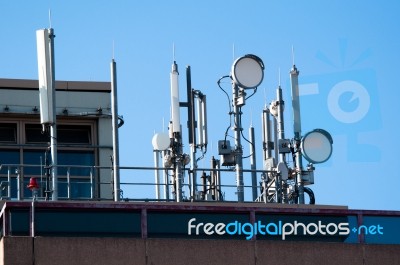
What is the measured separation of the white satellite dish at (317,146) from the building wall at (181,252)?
26.0 ft

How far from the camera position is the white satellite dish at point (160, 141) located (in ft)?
136

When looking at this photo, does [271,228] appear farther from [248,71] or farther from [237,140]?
[237,140]

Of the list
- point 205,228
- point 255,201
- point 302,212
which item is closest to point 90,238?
point 205,228

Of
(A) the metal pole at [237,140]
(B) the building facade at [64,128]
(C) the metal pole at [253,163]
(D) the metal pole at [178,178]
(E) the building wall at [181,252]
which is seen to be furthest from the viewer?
(B) the building facade at [64,128]

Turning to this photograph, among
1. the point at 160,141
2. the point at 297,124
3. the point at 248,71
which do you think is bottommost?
the point at 160,141

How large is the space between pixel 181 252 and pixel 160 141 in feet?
41.2

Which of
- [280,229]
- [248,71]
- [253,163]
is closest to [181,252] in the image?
[280,229]

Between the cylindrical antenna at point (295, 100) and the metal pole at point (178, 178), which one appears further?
the cylindrical antenna at point (295, 100)

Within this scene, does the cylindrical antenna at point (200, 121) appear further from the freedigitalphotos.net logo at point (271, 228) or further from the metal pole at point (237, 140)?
the freedigitalphotos.net logo at point (271, 228)

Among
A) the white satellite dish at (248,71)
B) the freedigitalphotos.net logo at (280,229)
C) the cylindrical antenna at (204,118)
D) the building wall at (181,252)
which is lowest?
the building wall at (181,252)

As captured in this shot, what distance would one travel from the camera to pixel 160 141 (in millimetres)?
41750

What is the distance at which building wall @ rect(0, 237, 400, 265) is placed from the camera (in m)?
28.4

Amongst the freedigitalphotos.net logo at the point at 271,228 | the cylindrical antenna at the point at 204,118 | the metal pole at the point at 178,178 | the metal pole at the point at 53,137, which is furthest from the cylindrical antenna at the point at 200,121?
the freedigitalphotos.net logo at the point at 271,228

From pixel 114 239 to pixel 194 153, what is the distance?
1130 centimetres
